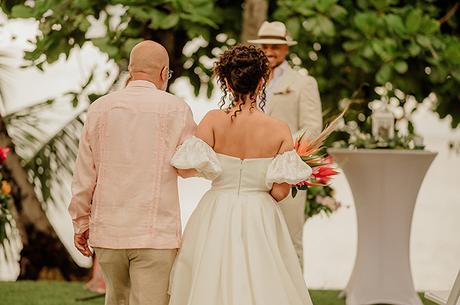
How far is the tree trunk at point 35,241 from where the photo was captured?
9.02 meters

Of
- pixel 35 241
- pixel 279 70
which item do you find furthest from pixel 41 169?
pixel 279 70

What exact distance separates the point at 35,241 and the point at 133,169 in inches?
208

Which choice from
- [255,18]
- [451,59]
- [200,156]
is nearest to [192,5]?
[255,18]

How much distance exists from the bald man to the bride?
0.29 ft

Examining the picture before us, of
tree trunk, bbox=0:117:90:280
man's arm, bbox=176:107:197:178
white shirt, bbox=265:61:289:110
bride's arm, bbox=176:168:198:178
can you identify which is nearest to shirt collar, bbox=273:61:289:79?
white shirt, bbox=265:61:289:110

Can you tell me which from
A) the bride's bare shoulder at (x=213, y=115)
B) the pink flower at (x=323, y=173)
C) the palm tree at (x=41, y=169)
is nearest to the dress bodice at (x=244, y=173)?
the bride's bare shoulder at (x=213, y=115)

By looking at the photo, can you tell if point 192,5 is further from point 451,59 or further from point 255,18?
point 451,59

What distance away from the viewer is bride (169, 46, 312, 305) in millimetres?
4133

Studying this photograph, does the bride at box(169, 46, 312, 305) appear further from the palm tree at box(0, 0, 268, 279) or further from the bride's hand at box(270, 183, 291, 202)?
the palm tree at box(0, 0, 268, 279)

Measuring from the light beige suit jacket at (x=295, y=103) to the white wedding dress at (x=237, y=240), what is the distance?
6.58ft

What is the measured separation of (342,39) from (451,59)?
33.6 inches

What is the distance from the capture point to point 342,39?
805 centimetres

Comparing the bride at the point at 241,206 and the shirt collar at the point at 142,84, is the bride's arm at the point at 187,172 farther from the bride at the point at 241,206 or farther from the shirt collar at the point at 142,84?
the shirt collar at the point at 142,84

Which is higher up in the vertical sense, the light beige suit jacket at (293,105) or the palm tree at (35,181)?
the light beige suit jacket at (293,105)
